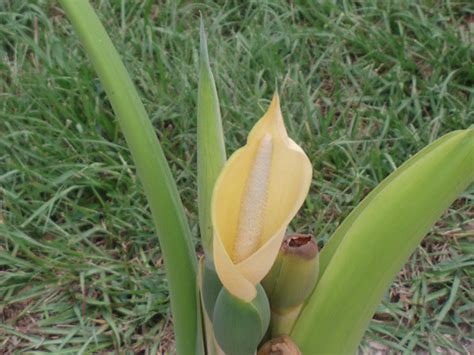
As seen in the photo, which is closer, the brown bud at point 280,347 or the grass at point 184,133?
the brown bud at point 280,347

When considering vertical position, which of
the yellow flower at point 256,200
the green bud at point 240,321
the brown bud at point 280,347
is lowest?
the brown bud at point 280,347

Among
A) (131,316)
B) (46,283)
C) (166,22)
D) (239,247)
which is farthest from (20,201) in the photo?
(239,247)

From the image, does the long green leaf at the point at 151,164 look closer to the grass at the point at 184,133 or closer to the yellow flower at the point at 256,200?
the yellow flower at the point at 256,200

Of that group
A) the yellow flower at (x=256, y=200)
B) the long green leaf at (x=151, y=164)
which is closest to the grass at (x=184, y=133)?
the long green leaf at (x=151, y=164)

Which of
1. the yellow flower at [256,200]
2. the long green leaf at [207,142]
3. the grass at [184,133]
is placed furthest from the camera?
the grass at [184,133]

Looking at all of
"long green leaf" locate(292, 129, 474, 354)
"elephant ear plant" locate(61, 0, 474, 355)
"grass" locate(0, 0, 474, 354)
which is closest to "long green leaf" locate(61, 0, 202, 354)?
"elephant ear plant" locate(61, 0, 474, 355)

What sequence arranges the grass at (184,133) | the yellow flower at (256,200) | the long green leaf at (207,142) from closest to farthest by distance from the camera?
the yellow flower at (256,200), the long green leaf at (207,142), the grass at (184,133)

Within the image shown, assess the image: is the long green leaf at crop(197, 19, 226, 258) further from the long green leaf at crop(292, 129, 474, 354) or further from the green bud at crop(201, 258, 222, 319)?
the long green leaf at crop(292, 129, 474, 354)

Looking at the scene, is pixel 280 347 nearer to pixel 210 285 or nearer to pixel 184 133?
pixel 210 285
